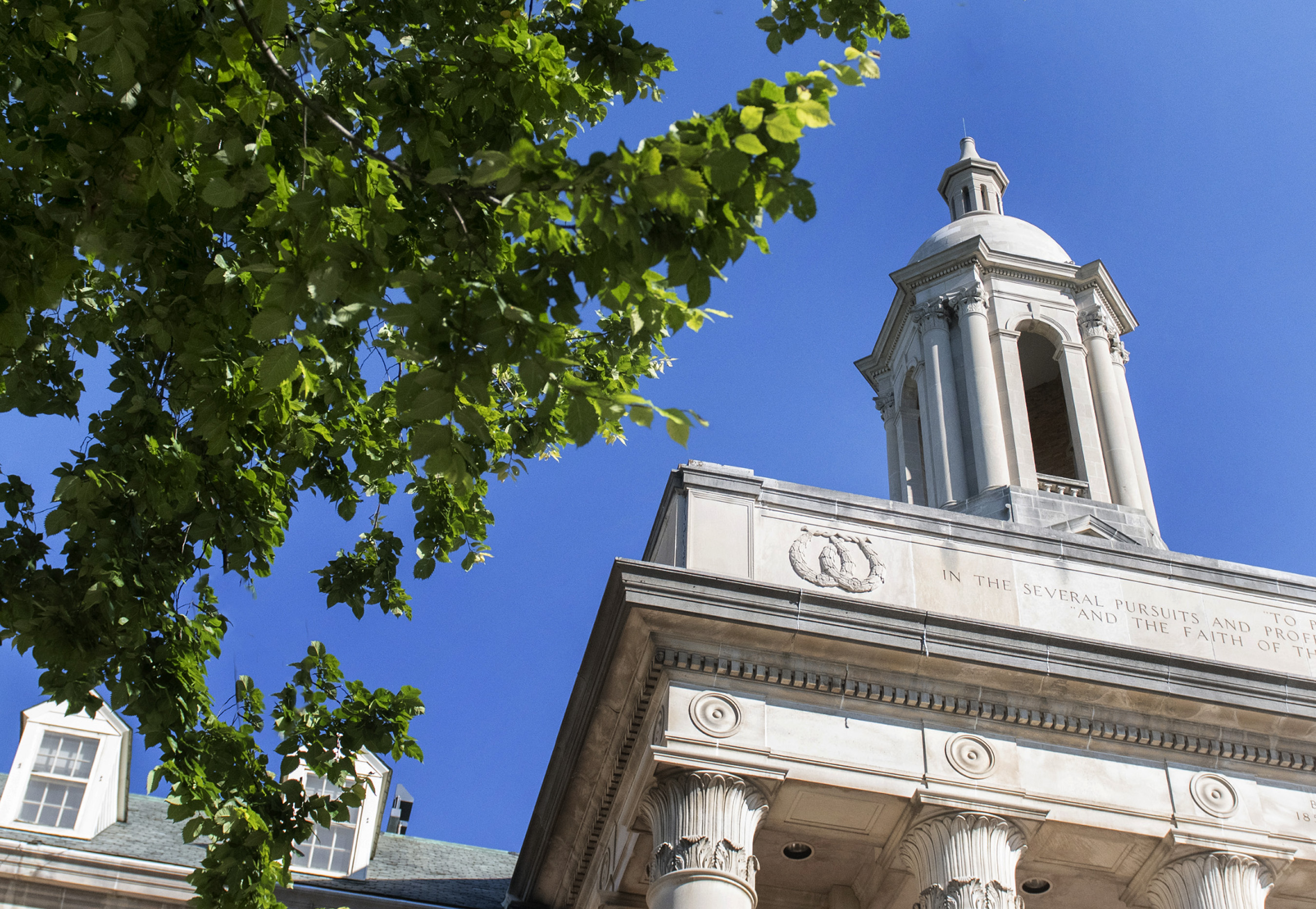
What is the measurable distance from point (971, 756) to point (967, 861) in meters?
1.40

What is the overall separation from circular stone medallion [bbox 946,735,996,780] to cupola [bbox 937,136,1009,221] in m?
18.3

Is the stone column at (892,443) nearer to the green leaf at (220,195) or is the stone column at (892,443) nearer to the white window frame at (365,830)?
the white window frame at (365,830)

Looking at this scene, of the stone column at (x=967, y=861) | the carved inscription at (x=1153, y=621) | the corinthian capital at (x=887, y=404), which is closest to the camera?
the stone column at (x=967, y=861)

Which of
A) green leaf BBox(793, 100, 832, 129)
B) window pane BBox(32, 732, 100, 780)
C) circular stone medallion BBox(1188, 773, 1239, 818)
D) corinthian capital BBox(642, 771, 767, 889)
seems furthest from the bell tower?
green leaf BBox(793, 100, 832, 129)

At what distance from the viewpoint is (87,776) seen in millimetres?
24594

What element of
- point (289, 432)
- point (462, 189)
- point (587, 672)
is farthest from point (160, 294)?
point (587, 672)

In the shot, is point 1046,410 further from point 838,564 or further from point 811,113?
point 811,113

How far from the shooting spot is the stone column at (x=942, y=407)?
85.0 ft

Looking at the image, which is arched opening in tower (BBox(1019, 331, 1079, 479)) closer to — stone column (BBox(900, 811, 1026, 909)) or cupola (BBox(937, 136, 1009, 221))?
cupola (BBox(937, 136, 1009, 221))

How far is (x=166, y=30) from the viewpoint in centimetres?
801

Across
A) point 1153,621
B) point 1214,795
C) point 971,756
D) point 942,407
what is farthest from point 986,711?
point 942,407

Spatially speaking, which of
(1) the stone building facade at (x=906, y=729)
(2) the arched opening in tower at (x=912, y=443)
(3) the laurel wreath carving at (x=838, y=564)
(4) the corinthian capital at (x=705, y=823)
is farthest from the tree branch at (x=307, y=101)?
(2) the arched opening in tower at (x=912, y=443)

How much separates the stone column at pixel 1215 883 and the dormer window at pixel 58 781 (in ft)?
59.1

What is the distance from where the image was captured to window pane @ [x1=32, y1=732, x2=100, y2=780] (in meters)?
24.6
